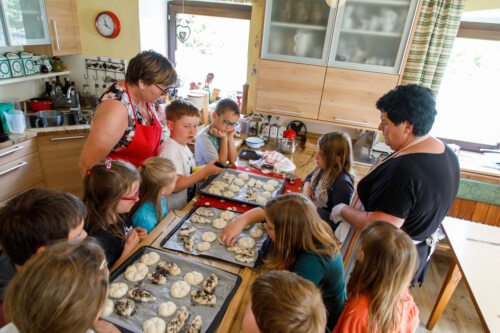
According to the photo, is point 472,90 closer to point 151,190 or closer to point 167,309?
point 151,190

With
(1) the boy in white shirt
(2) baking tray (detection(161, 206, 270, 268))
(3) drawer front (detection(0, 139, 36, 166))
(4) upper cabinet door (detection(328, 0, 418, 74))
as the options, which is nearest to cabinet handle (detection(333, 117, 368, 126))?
(4) upper cabinet door (detection(328, 0, 418, 74))

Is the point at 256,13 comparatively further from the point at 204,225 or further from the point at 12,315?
the point at 12,315

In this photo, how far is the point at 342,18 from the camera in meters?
2.46

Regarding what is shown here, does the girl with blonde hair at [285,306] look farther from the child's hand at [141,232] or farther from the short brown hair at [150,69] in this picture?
the short brown hair at [150,69]

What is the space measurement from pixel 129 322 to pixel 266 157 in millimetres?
1672

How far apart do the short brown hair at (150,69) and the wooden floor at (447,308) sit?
7.81ft

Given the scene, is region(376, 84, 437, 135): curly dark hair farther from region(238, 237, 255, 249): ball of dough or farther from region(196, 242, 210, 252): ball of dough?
region(196, 242, 210, 252): ball of dough

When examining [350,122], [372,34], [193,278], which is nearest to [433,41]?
[372,34]

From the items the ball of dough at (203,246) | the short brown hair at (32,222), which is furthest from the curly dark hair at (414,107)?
the short brown hair at (32,222)

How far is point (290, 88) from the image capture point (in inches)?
107

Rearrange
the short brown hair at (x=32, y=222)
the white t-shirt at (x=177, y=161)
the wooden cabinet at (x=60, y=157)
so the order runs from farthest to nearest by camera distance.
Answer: the wooden cabinet at (x=60, y=157) < the white t-shirt at (x=177, y=161) < the short brown hair at (x=32, y=222)

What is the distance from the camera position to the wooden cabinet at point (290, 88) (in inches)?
104

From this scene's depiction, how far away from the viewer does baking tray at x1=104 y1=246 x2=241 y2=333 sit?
101 centimetres

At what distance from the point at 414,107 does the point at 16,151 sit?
2.88 meters
